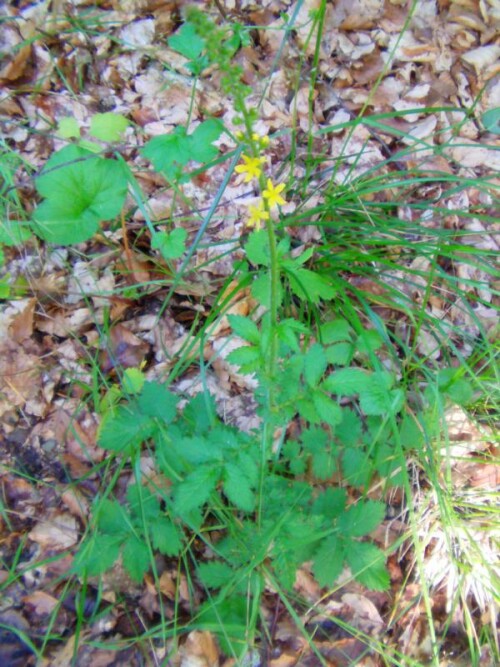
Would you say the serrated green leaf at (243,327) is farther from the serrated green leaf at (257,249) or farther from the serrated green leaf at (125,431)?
the serrated green leaf at (125,431)

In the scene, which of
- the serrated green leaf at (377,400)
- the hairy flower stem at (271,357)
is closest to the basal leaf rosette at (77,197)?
the hairy flower stem at (271,357)

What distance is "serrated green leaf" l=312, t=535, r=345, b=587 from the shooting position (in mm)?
1641

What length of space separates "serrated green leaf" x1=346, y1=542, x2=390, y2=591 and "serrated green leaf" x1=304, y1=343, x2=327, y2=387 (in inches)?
23.0

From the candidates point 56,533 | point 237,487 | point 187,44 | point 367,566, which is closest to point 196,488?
point 237,487

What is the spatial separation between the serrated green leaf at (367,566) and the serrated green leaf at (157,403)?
29.7 inches

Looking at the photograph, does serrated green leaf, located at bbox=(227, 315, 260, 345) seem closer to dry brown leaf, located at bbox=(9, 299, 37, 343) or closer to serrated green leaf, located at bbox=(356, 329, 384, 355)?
serrated green leaf, located at bbox=(356, 329, 384, 355)

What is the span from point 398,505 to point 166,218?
1.64m

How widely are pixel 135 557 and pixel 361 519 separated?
29.5 inches

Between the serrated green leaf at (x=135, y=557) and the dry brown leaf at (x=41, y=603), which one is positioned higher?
the serrated green leaf at (x=135, y=557)

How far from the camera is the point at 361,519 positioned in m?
1.69

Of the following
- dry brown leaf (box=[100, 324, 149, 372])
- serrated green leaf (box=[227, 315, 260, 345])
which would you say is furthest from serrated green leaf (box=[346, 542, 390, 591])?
dry brown leaf (box=[100, 324, 149, 372])

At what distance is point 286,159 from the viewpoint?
242 centimetres

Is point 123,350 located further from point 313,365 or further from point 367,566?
point 367,566

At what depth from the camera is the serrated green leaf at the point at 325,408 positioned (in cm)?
155
